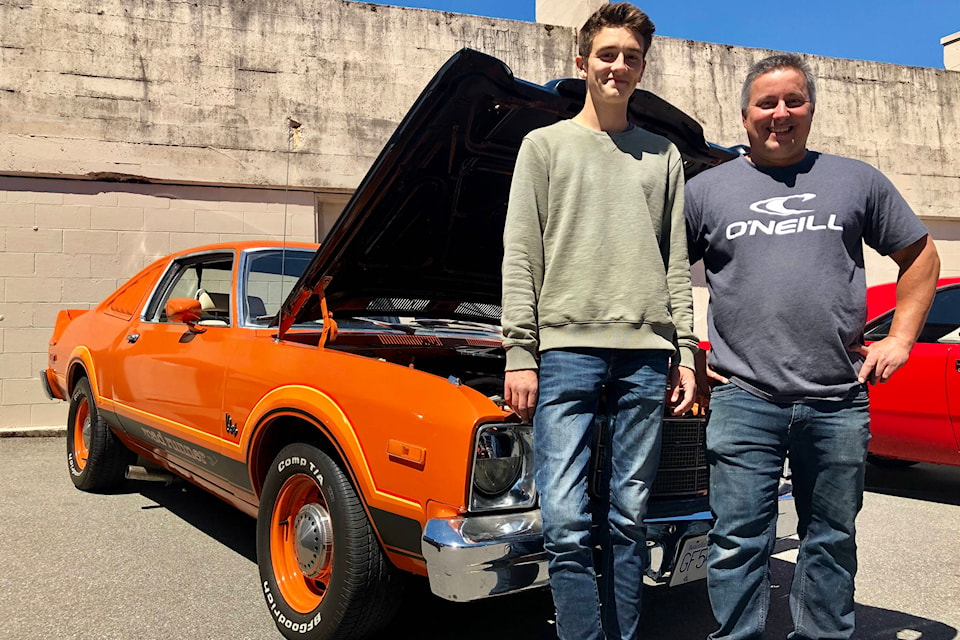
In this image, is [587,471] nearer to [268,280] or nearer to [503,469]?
[503,469]

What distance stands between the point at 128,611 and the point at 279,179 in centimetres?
587

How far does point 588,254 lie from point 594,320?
18 centimetres

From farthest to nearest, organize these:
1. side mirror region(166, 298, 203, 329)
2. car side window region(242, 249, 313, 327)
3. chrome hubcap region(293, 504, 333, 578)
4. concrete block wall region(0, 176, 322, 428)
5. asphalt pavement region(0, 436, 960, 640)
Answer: concrete block wall region(0, 176, 322, 428) < car side window region(242, 249, 313, 327) < side mirror region(166, 298, 203, 329) < asphalt pavement region(0, 436, 960, 640) < chrome hubcap region(293, 504, 333, 578)

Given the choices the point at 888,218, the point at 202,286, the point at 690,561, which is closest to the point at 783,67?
the point at 888,218

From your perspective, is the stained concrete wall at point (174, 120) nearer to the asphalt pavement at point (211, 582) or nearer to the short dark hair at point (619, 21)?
the asphalt pavement at point (211, 582)

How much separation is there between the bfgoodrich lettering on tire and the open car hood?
2.41 feet

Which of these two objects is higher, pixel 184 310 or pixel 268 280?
pixel 268 280

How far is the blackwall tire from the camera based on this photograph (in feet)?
15.4

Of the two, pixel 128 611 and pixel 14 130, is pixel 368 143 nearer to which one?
pixel 14 130

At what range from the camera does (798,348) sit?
2057 millimetres

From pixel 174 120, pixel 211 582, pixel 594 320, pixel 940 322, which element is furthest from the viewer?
pixel 174 120

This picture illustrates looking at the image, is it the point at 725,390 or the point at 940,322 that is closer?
the point at 725,390

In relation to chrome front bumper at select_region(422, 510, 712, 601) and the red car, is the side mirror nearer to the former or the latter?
chrome front bumper at select_region(422, 510, 712, 601)

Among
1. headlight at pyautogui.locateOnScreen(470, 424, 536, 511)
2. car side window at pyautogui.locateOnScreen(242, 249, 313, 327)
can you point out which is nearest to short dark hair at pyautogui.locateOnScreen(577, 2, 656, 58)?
headlight at pyautogui.locateOnScreen(470, 424, 536, 511)
